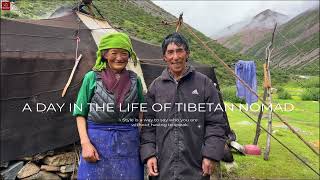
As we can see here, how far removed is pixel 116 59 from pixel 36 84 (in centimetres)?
226

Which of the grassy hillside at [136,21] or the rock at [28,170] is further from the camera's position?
the grassy hillside at [136,21]

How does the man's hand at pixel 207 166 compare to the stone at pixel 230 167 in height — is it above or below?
above

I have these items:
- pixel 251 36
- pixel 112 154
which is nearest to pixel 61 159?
pixel 112 154

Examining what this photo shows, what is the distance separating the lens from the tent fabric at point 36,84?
13.6 ft

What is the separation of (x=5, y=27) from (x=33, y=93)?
1008mm

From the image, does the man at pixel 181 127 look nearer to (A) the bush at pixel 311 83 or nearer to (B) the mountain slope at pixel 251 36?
(A) the bush at pixel 311 83

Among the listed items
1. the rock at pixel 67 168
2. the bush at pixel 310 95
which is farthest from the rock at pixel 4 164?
the bush at pixel 310 95

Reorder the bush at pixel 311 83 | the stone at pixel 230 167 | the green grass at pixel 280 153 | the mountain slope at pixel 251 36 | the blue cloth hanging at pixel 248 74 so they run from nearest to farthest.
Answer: the stone at pixel 230 167, the green grass at pixel 280 153, the blue cloth hanging at pixel 248 74, the bush at pixel 311 83, the mountain slope at pixel 251 36

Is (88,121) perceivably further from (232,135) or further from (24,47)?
(232,135)

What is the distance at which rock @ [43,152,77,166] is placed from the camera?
4.83 m

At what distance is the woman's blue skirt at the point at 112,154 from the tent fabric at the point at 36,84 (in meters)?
1.83

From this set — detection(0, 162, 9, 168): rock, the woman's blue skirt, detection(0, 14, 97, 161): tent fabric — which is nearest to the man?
the woman's blue skirt

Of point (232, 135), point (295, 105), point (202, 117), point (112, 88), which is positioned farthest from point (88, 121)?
point (295, 105)

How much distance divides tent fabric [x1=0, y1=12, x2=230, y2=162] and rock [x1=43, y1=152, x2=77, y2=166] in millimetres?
281
